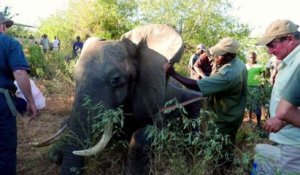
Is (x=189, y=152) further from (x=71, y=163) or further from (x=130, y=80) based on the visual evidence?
(x=130, y=80)

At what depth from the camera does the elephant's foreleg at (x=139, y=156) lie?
223 inches

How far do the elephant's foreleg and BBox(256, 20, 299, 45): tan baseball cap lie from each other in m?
2.21

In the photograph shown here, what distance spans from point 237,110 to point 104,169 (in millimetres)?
1955

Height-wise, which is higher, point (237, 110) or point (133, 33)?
point (133, 33)

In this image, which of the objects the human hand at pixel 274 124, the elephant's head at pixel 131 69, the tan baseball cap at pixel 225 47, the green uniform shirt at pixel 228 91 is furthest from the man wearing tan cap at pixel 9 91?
the human hand at pixel 274 124

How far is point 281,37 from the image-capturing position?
4.12 metres

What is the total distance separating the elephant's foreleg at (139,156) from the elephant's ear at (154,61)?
1.64 feet

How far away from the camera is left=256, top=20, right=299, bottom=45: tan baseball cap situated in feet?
13.5

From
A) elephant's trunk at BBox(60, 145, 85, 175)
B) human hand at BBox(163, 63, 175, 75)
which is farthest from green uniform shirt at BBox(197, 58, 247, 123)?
elephant's trunk at BBox(60, 145, 85, 175)

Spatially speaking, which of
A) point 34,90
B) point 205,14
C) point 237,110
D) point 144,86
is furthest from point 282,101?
point 205,14

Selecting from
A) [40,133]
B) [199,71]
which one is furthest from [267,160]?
[199,71]

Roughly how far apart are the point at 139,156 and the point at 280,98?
233cm

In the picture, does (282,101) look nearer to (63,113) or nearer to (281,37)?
(281,37)

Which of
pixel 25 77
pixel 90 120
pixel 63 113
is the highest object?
pixel 25 77
